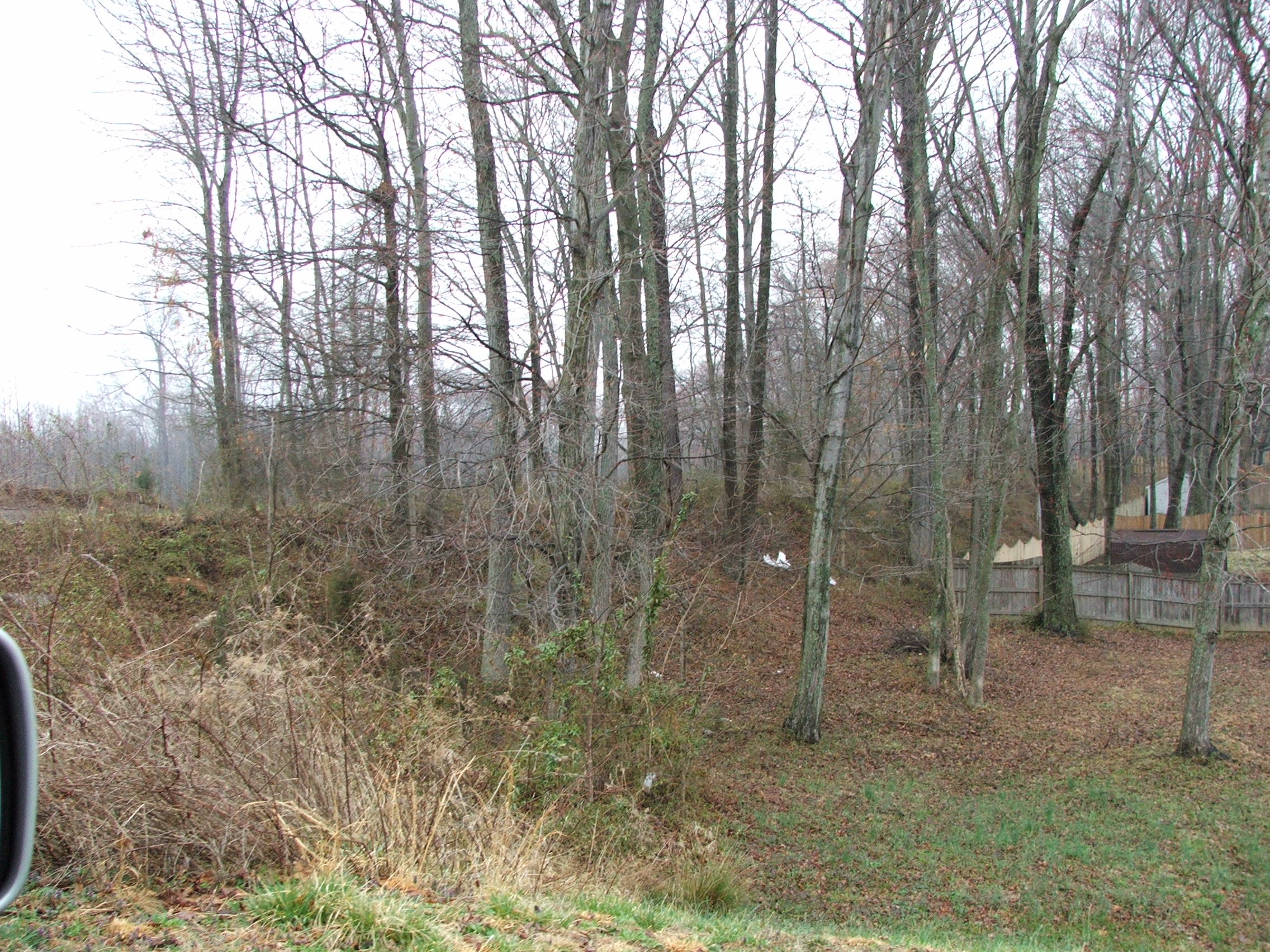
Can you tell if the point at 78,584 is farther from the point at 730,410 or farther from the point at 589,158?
the point at 730,410

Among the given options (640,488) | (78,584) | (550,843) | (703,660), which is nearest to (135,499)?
(78,584)

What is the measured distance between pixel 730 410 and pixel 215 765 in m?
14.7

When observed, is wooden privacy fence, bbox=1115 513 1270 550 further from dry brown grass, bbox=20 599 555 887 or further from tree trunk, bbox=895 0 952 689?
dry brown grass, bbox=20 599 555 887

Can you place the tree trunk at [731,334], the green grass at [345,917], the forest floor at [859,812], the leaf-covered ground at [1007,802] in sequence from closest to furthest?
1. the green grass at [345,917]
2. the forest floor at [859,812]
3. the leaf-covered ground at [1007,802]
4. the tree trunk at [731,334]

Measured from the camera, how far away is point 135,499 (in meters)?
17.0

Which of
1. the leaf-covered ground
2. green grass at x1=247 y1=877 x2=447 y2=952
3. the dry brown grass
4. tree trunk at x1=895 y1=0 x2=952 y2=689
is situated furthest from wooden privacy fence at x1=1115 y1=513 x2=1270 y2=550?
green grass at x1=247 y1=877 x2=447 y2=952

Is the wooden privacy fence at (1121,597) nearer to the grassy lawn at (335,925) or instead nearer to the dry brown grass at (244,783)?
the dry brown grass at (244,783)

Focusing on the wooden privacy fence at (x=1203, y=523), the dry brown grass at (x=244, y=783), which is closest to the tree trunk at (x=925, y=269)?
the dry brown grass at (x=244, y=783)

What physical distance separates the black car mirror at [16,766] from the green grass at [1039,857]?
5632 mm

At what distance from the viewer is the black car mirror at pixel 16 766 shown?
2.14 metres

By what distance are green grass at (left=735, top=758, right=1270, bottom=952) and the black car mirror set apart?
5.63 metres

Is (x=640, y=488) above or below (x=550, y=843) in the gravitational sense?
above

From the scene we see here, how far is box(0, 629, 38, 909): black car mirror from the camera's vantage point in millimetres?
2137

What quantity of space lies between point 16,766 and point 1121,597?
24.5 meters
